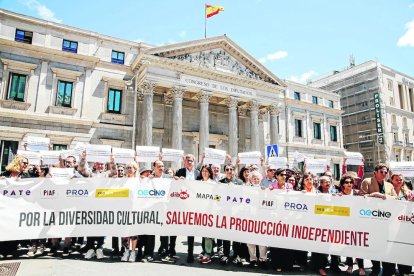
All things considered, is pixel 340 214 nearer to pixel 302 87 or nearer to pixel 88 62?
pixel 88 62

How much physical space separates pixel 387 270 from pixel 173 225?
4654 mm

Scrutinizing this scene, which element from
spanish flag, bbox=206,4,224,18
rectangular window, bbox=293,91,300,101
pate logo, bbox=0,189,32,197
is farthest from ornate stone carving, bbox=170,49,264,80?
pate logo, bbox=0,189,32,197

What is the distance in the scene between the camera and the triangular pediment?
25.3 metres

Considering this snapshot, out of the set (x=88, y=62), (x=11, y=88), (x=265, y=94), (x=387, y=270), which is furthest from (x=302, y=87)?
(x=387, y=270)

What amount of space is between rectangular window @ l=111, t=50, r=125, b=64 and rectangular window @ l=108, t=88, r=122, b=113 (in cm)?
270

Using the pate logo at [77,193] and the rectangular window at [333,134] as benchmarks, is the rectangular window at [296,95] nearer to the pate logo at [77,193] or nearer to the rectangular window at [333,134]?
the rectangular window at [333,134]

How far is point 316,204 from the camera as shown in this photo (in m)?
6.36

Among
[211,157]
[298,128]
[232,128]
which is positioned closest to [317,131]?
[298,128]

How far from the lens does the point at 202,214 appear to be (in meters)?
6.81

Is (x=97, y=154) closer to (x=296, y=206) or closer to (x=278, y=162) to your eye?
(x=296, y=206)

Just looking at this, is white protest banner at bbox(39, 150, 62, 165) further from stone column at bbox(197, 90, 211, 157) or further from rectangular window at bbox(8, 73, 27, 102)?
rectangular window at bbox(8, 73, 27, 102)

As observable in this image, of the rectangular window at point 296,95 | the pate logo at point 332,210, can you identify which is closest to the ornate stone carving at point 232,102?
the rectangular window at point 296,95

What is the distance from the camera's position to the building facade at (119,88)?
21.8 m

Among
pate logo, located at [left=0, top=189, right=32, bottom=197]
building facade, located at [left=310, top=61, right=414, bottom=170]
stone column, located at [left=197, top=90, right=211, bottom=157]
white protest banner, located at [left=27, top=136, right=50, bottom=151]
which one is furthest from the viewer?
building facade, located at [left=310, top=61, right=414, bottom=170]
